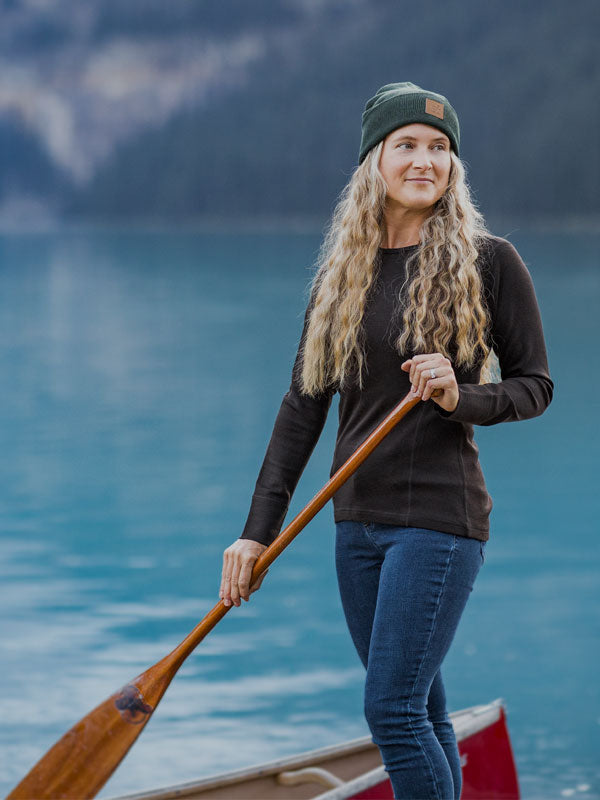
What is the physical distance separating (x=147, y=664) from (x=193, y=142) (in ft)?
112

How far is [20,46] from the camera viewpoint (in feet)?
116

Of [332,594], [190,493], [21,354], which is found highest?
[21,354]

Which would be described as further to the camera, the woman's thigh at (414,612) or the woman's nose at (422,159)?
the woman's nose at (422,159)

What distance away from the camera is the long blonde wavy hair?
1916mm

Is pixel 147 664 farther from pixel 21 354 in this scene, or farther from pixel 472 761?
pixel 21 354

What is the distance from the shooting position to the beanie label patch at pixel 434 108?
6.52 feet

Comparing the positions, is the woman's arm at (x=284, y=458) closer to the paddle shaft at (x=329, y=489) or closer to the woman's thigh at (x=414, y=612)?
the paddle shaft at (x=329, y=489)

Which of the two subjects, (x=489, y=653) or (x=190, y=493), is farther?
(x=190, y=493)

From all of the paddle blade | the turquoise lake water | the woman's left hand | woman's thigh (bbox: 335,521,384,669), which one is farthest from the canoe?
the woman's left hand

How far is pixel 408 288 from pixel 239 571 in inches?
20.0

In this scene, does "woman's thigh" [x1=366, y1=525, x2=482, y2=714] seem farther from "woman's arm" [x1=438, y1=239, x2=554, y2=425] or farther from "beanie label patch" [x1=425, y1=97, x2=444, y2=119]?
"beanie label patch" [x1=425, y1=97, x2=444, y2=119]

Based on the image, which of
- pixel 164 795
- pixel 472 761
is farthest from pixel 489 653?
pixel 164 795

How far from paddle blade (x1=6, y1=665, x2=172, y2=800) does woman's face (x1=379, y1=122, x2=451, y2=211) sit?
808 millimetres

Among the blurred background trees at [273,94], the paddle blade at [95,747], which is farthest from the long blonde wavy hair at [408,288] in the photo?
the blurred background trees at [273,94]
